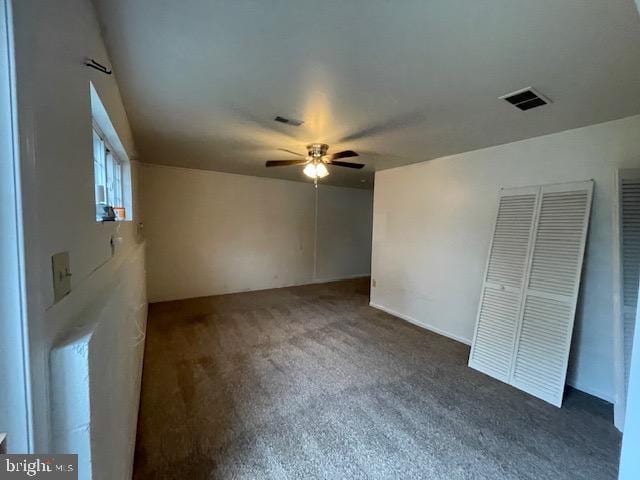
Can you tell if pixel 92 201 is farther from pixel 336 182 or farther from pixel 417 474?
pixel 336 182

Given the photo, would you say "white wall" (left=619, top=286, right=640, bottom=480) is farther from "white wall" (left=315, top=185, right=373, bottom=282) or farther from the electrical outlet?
"white wall" (left=315, top=185, right=373, bottom=282)

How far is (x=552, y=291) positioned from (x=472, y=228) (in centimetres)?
104

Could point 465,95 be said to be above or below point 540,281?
above

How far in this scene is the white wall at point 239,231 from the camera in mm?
4527

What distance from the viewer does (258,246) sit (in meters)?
5.51

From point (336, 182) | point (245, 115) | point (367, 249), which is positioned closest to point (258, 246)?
point (336, 182)

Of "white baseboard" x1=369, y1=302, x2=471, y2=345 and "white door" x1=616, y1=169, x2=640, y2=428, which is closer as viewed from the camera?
"white door" x1=616, y1=169, x2=640, y2=428

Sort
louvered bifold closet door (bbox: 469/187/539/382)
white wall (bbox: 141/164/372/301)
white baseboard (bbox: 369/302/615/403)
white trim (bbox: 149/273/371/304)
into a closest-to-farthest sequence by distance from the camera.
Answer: white baseboard (bbox: 369/302/615/403), louvered bifold closet door (bbox: 469/187/539/382), white wall (bbox: 141/164/372/301), white trim (bbox: 149/273/371/304)

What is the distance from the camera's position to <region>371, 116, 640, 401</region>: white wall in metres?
2.30

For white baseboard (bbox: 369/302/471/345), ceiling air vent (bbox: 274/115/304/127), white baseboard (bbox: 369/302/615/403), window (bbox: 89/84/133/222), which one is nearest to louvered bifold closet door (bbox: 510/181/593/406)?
white baseboard (bbox: 369/302/615/403)

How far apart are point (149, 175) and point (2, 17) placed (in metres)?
4.44

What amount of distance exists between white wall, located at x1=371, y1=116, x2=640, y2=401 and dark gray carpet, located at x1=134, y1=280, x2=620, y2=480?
0.44 meters

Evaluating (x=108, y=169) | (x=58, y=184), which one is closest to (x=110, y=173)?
(x=108, y=169)

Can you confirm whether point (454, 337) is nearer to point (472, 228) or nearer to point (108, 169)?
point (472, 228)
